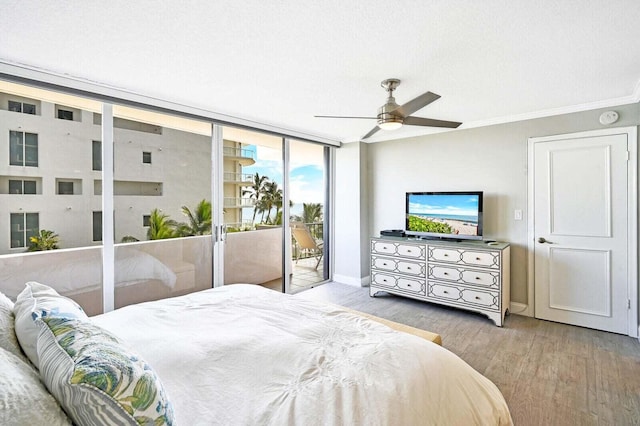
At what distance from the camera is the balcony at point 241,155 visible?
149 inches

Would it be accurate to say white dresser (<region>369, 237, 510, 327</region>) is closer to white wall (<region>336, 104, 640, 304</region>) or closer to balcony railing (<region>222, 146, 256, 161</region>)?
white wall (<region>336, 104, 640, 304</region>)

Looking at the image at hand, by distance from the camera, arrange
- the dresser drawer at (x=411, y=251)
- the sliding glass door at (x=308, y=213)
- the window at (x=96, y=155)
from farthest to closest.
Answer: the sliding glass door at (x=308, y=213)
the dresser drawer at (x=411, y=251)
the window at (x=96, y=155)

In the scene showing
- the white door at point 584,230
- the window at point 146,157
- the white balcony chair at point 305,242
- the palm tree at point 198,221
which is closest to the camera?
the window at point 146,157

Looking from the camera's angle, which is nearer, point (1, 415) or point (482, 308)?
point (1, 415)

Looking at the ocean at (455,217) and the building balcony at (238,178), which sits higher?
the building balcony at (238,178)

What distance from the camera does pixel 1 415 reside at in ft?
1.97

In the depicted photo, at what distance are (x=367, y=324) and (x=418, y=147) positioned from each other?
11.5 ft

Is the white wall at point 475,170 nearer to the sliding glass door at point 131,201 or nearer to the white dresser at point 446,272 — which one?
the white dresser at point 446,272

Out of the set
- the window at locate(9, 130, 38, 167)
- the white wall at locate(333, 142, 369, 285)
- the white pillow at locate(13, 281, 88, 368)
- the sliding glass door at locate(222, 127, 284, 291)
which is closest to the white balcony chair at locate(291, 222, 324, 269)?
the white wall at locate(333, 142, 369, 285)

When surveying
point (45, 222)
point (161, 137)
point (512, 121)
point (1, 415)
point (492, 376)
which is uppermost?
point (512, 121)

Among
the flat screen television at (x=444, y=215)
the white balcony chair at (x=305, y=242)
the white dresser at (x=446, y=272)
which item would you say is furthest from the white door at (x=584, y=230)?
the white balcony chair at (x=305, y=242)

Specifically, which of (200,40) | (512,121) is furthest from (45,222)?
(512,121)

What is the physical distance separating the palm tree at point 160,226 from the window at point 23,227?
0.85 m

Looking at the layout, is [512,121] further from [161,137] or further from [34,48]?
[34,48]
